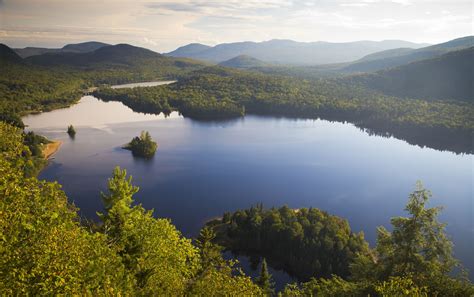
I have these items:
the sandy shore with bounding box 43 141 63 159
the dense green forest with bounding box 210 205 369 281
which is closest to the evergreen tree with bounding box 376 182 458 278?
the dense green forest with bounding box 210 205 369 281

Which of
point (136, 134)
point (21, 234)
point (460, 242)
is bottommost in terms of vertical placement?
point (460, 242)

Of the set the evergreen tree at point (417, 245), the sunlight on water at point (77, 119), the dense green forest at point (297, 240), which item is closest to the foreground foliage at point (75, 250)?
the evergreen tree at point (417, 245)

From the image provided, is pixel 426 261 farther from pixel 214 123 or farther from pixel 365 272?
pixel 214 123

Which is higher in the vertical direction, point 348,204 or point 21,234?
point 21,234

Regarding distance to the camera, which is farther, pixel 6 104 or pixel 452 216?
pixel 6 104

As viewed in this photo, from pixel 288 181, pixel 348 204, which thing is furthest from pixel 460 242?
pixel 288 181

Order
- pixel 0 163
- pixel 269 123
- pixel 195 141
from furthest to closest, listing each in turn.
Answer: pixel 269 123 → pixel 195 141 → pixel 0 163

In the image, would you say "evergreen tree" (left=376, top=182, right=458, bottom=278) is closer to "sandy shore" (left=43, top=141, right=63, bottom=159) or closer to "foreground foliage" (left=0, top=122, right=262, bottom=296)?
"foreground foliage" (left=0, top=122, right=262, bottom=296)
